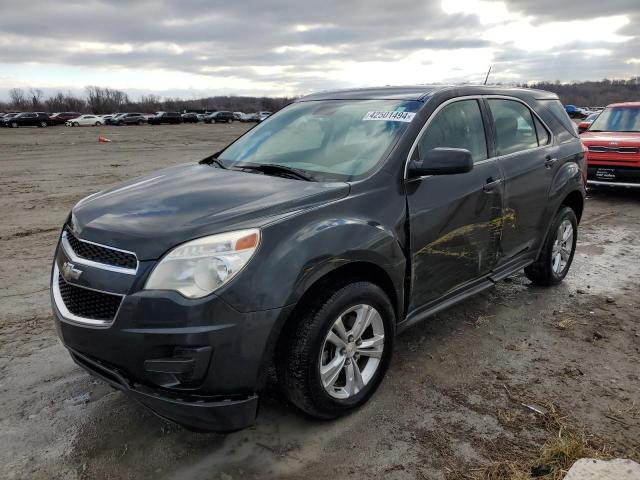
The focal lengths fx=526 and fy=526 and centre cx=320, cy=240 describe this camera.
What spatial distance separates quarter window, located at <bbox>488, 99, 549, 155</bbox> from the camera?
4129mm

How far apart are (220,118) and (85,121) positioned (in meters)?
15.2

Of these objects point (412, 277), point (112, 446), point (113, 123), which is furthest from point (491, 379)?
point (113, 123)

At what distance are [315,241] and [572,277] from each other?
12.7 feet

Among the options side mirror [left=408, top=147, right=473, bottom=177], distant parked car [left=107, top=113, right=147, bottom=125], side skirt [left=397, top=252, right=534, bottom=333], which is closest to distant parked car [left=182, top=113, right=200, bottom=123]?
distant parked car [left=107, top=113, right=147, bottom=125]

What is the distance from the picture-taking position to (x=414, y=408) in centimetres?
311

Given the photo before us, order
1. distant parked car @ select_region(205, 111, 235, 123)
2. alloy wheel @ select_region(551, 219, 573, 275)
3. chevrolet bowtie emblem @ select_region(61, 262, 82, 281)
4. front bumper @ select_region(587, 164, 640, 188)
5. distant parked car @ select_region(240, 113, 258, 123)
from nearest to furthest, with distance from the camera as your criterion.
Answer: chevrolet bowtie emblem @ select_region(61, 262, 82, 281)
alloy wheel @ select_region(551, 219, 573, 275)
front bumper @ select_region(587, 164, 640, 188)
distant parked car @ select_region(205, 111, 235, 123)
distant parked car @ select_region(240, 113, 258, 123)

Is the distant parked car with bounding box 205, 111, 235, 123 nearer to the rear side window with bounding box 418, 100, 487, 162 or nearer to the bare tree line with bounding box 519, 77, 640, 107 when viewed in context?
the bare tree line with bounding box 519, 77, 640, 107

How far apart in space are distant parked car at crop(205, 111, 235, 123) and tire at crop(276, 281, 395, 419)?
203 ft

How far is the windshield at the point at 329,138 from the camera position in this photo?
130 inches

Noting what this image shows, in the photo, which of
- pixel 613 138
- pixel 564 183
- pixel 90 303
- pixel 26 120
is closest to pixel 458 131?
pixel 564 183

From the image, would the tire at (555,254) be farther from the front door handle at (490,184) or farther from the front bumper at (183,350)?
the front bumper at (183,350)

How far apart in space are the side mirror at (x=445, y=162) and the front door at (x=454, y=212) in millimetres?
121

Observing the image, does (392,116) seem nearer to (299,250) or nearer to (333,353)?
(299,250)

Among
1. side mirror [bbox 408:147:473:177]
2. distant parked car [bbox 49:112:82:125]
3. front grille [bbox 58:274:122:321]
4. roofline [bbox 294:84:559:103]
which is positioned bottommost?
distant parked car [bbox 49:112:82:125]
